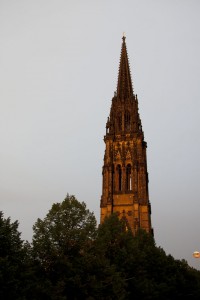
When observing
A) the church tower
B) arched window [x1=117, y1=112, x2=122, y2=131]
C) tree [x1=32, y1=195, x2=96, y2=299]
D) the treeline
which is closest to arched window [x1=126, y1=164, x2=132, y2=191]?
the church tower

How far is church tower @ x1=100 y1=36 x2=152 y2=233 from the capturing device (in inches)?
2189

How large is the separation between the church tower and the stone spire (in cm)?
19

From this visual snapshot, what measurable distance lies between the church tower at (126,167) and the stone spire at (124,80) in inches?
7.5

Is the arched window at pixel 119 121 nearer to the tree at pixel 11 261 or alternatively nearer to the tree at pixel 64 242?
the tree at pixel 64 242

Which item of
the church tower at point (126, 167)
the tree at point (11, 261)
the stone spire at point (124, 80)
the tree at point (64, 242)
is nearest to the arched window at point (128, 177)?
the church tower at point (126, 167)

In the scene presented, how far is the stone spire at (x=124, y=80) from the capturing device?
70688 millimetres

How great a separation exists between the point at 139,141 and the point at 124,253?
3173cm

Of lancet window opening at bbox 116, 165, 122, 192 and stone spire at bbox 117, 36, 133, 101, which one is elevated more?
stone spire at bbox 117, 36, 133, 101

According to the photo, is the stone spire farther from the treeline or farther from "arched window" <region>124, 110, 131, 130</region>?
the treeline

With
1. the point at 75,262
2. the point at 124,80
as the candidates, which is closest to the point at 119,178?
the point at 124,80

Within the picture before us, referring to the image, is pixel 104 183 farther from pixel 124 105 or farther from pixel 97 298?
pixel 97 298

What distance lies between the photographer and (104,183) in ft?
194

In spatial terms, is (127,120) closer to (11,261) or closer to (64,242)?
(64,242)

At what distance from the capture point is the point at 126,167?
6059cm
